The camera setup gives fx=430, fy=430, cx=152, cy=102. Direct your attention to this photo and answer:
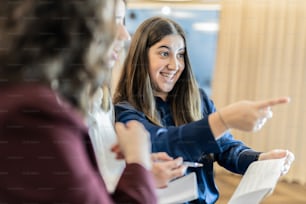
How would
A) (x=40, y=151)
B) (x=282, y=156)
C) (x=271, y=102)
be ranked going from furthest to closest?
(x=282, y=156)
(x=271, y=102)
(x=40, y=151)

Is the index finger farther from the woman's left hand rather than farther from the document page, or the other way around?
the woman's left hand

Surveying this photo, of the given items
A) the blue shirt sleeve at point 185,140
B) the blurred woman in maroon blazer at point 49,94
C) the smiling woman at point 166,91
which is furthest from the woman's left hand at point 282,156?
the blurred woman in maroon blazer at point 49,94

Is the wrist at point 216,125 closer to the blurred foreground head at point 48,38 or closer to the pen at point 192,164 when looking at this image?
the pen at point 192,164

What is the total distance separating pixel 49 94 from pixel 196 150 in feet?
1.07

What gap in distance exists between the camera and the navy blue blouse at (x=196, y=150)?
62cm

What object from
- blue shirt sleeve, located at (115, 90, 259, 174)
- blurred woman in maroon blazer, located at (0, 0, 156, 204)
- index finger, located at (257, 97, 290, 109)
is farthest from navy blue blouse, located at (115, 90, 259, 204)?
blurred woman in maroon blazer, located at (0, 0, 156, 204)

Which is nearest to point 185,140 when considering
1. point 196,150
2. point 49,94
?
point 196,150

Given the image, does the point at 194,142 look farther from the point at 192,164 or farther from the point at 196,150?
the point at 192,164

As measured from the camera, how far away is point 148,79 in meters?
0.78

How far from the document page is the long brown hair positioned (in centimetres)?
18

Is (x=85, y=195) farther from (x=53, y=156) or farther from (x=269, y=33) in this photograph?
(x=269, y=33)

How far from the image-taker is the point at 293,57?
203cm

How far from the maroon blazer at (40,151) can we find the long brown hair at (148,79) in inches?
18.7

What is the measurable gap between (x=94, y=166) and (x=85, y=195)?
39 millimetres
